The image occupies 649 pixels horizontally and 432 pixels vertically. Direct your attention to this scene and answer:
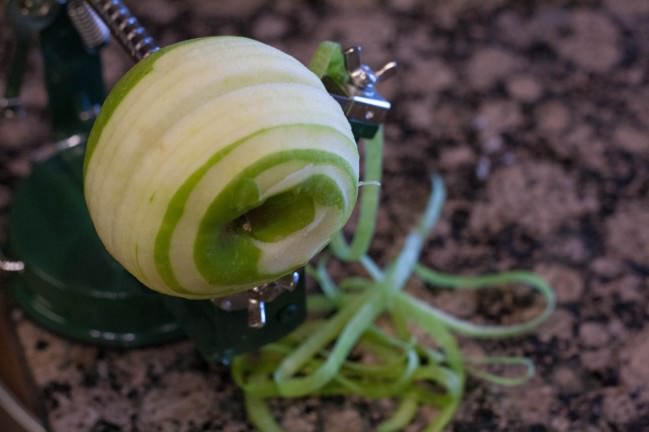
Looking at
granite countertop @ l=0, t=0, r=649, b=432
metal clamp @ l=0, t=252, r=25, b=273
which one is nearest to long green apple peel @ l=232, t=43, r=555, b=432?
granite countertop @ l=0, t=0, r=649, b=432

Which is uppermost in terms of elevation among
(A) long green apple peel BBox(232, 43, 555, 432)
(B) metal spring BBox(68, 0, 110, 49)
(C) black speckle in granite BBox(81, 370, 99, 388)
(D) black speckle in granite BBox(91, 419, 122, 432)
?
(B) metal spring BBox(68, 0, 110, 49)

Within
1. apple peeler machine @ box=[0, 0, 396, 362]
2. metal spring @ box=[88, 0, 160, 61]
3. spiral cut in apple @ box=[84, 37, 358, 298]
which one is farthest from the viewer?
apple peeler machine @ box=[0, 0, 396, 362]

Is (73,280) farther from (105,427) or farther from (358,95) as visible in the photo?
(358,95)

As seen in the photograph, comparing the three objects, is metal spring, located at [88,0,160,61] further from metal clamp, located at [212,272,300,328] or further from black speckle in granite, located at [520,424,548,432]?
black speckle in granite, located at [520,424,548,432]

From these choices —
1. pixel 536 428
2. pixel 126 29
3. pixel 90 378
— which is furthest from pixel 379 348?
pixel 126 29

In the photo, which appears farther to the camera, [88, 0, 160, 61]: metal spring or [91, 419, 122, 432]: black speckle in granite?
[91, 419, 122, 432]: black speckle in granite

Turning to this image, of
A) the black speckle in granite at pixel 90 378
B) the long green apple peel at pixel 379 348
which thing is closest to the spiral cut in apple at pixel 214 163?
the long green apple peel at pixel 379 348
